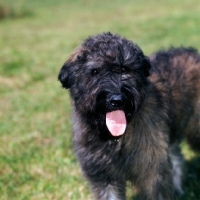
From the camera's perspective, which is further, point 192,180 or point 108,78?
point 192,180

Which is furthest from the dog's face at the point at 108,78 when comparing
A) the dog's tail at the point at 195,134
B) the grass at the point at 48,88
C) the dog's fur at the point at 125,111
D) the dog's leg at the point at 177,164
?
the dog's leg at the point at 177,164

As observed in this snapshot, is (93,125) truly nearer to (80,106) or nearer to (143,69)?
(80,106)

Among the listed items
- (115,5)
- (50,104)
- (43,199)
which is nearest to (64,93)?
(50,104)

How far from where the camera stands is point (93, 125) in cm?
409

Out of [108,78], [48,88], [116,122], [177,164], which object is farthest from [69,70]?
[48,88]

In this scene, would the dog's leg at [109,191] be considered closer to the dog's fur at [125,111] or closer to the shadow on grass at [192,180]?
the dog's fur at [125,111]

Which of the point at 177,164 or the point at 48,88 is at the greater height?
the point at 48,88

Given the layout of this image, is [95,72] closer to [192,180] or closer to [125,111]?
[125,111]

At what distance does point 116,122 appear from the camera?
384 centimetres

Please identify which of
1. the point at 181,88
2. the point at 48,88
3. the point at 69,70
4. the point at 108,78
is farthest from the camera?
the point at 48,88

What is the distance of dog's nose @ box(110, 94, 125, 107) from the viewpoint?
3645 millimetres

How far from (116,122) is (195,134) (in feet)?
5.40

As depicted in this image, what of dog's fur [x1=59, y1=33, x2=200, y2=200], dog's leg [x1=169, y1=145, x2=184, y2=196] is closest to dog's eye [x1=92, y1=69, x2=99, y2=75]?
dog's fur [x1=59, y1=33, x2=200, y2=200]

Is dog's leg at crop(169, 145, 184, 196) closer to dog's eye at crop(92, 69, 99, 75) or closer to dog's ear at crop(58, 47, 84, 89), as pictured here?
dog's ear at crop(58, 47, 84, 89)
